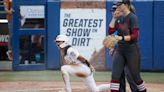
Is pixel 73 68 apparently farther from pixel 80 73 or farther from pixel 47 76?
pixel 47 76

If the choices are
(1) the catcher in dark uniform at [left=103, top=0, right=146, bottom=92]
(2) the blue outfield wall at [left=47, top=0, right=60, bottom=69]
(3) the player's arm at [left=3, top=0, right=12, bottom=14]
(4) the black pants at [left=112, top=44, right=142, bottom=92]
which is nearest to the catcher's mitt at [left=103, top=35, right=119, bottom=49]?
(1) the catcher in dark uniform at [left=103, top=0, right=146, bottom=92]

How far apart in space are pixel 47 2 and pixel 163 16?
119 inches

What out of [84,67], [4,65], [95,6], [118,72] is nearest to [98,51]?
[95,6]

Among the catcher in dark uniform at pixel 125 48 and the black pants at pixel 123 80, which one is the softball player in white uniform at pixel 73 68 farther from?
the catcher in dark uniform at pixel 125 48

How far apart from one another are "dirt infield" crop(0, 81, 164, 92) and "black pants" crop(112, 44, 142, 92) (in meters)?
2.10

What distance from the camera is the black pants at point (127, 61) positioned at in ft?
26.4

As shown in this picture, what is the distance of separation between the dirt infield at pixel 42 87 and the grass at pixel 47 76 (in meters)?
0.58

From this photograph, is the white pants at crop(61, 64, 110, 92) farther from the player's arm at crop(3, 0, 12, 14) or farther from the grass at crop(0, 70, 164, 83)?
the player's arm at crop(3, 0, 12, 14)

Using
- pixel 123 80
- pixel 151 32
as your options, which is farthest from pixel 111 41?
pixel 151 32

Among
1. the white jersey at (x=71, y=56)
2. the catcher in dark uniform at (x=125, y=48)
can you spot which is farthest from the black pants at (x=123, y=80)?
the white jersey at (x=71, y=56)

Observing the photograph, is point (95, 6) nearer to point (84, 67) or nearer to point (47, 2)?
point (47, 2)

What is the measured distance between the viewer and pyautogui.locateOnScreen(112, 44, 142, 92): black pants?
805 centimetres

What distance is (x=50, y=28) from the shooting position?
12.9m

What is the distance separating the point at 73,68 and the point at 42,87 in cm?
158
